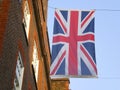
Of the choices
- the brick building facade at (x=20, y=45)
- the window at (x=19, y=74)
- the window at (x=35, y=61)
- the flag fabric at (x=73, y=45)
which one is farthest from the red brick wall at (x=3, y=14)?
the window at (x=35, y=61)

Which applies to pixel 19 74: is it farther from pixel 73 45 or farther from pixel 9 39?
pixel 9 39

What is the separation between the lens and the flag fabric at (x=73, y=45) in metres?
14.8

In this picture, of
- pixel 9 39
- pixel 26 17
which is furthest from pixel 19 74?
pixel 26 17

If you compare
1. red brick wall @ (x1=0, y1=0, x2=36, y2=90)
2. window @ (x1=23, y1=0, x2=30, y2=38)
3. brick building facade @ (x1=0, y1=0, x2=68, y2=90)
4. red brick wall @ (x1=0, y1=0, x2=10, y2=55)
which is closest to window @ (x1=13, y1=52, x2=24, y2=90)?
brick building facade @ (x1=0, y1=0, x2=68, y2=90)

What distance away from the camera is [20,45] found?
15.8m

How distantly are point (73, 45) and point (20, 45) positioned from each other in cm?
194

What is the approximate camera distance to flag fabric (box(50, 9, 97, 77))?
1483 cm

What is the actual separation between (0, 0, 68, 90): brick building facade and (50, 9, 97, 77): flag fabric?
54.1 inches

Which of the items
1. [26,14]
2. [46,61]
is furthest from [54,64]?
[46,61]

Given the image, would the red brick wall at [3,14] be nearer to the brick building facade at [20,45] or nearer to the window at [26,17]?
the brick building facade at [20,45]

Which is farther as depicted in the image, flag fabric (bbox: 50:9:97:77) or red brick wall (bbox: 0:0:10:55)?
flag fabric (bbox: 50:9:97:77)

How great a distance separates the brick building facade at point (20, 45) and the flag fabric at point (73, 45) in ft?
4.51

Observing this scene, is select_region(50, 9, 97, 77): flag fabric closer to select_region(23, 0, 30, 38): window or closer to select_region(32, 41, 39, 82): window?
select_region(23, 0, 30, 38): window

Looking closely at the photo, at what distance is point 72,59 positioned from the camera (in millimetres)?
15133
